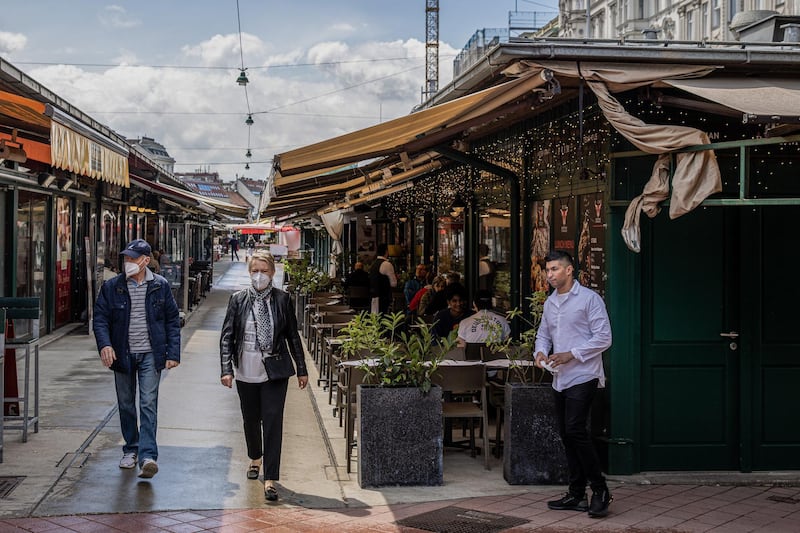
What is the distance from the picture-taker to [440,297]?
39.4 feet

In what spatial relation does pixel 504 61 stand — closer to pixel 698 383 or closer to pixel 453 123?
pixel 453 123

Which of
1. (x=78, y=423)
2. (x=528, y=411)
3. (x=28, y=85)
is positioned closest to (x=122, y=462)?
(x=78, y=423)

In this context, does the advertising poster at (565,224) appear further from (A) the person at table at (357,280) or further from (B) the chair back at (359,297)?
(A) the person at table at (357,280)

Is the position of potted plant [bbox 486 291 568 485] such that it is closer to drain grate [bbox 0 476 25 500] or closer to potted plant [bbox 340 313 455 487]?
potted plant [bbox 340 313 455 487]

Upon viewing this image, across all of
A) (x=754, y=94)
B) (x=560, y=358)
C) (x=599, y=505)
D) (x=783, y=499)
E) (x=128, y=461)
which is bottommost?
(x=783, y=499)

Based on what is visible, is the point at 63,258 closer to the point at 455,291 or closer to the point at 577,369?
the point at 455,291

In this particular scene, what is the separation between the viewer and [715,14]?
51312 mm

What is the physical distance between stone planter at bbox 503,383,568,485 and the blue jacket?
2504 millimetres

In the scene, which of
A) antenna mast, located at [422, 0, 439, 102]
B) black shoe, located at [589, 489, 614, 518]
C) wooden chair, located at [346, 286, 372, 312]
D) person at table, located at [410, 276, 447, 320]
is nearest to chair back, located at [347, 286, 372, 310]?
wooden chair, located at [346, 286, 372, 312]

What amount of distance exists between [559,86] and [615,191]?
1.15m

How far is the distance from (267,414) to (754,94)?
387cm

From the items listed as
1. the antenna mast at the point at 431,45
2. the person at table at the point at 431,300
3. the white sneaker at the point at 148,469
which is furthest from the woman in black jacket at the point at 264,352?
the antenna mast at the point at 431,45

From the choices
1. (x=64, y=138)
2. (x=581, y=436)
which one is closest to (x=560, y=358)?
(x=581, y=436)

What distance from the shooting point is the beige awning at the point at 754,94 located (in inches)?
220
